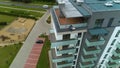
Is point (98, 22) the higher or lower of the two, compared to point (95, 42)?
higher

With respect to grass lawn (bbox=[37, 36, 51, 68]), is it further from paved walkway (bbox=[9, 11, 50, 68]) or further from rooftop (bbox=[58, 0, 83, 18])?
rooftop (bbox=[58, 0, 83, 18])

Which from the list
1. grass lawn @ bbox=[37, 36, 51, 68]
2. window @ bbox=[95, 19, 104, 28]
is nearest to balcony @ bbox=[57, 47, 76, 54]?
window @ bbox=[95, 19, 104, 28]

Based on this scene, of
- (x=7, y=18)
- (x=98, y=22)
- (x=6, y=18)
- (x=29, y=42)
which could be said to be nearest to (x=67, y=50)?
(x=98, y=22)

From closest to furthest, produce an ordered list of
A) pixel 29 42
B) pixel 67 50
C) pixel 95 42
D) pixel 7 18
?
pixel 95 42
pixel 67 50
pixel 29 42
pixel 7 18

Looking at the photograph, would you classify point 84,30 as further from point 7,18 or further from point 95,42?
point 7,18

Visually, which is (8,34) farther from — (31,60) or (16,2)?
(16,2)

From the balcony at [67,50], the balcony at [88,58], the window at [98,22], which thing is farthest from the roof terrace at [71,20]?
the balcony at [88,58]
